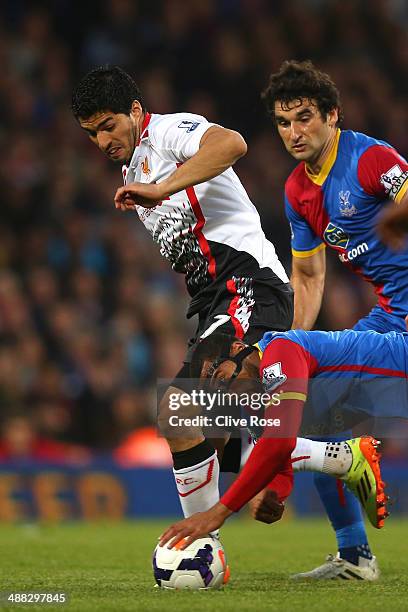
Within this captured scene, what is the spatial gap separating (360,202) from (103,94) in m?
1.29

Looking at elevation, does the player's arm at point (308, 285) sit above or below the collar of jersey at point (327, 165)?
below

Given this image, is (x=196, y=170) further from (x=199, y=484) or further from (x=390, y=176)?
(x=199, y=484)

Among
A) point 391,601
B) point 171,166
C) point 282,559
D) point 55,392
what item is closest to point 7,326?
point 55,392

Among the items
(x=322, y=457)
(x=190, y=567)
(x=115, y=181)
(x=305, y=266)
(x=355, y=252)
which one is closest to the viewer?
(x=190, y=567)

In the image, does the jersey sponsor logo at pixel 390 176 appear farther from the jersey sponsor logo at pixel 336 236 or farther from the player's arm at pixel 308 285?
the player's arm at pixel 308 285

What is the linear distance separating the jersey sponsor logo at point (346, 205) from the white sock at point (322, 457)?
1182 mm

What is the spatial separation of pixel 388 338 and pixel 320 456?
0.55 m

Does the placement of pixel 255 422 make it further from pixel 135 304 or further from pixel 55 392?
pixel 135 304

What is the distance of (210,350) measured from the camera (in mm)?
4816

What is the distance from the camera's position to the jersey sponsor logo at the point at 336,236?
17.6 ft

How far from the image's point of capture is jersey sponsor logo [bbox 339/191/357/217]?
17.3ft

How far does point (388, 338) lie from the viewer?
4648mm

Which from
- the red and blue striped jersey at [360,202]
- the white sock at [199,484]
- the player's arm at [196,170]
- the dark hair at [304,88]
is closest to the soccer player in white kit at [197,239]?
the white sock at [199,484]

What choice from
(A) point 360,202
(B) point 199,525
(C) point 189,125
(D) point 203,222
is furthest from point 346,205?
(B) point 199,525
